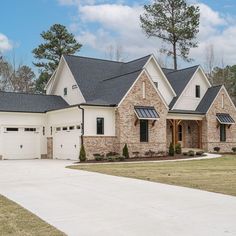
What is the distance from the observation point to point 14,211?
8703mm

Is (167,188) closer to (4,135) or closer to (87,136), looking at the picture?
(87,136)

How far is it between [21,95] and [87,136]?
8619 millimetres

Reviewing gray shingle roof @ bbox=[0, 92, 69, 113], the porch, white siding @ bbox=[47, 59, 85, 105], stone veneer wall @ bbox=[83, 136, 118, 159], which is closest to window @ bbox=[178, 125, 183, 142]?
the porch

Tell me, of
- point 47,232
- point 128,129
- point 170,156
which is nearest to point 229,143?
point 170,156

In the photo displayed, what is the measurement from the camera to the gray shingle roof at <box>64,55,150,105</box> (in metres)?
28.8

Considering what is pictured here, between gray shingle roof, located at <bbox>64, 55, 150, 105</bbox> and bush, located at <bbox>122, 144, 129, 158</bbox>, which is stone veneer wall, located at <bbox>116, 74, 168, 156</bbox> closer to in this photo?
bush, located at <bbox>122, 144, 129, 158</bbox>

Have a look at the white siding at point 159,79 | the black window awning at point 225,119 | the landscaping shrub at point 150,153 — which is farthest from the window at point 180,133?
the landscaping shrub at point 150,153

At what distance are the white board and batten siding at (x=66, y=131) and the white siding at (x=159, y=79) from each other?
893 centimetres

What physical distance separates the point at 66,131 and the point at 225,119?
Answer: 14451 millimetres

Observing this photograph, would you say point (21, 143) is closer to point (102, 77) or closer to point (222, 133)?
point (102, 77)

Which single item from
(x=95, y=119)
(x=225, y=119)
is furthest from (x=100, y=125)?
(x=225, y=119)

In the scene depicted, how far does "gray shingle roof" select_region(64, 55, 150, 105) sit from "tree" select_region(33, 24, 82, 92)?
54.9 ft

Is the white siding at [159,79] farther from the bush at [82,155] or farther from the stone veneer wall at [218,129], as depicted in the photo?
the bush at [82,155]

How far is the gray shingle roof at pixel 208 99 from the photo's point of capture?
1361 inches
